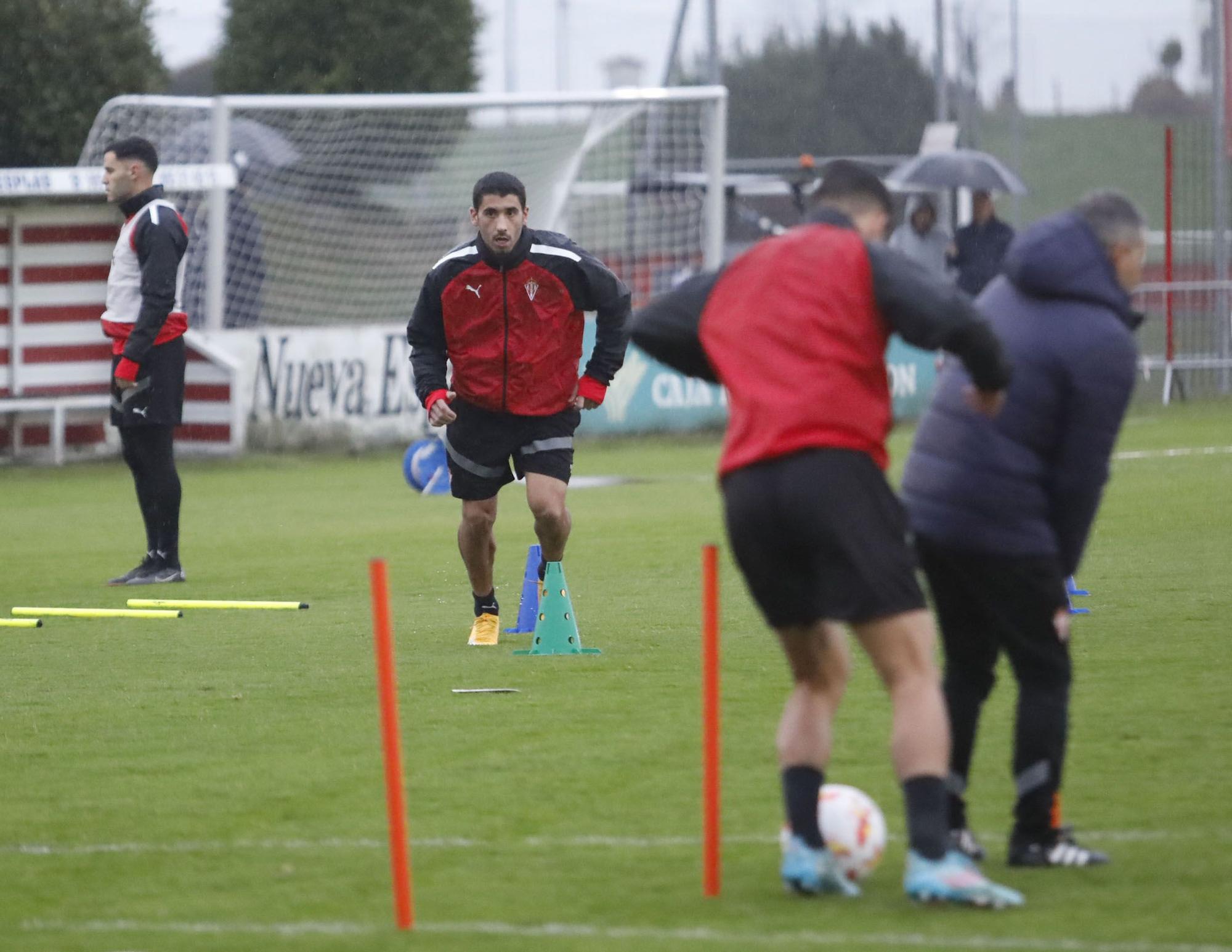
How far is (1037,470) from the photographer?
4.98 m

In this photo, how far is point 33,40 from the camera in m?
22.9

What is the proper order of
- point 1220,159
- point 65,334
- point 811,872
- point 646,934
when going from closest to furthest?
point 646,934 < point 811,872 < point 65,334 < point 1220,159

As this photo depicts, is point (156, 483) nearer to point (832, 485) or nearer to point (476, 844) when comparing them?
point (476, 844)

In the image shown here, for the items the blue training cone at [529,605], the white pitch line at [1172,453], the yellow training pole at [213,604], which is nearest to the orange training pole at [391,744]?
the blue training cone at [529,605]

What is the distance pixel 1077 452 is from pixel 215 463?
1565 cm

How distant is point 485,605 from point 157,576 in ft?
10.4

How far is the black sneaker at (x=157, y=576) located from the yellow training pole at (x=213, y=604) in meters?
0.75

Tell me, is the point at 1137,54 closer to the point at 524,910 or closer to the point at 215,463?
the point at 215,463

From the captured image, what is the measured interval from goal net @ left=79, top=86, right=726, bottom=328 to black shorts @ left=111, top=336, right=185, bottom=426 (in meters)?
9.12

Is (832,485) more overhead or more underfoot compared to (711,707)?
more overhead

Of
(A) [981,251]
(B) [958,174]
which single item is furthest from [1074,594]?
(B) [958,174]

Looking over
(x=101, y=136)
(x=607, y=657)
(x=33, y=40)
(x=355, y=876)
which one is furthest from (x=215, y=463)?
(x=355, y=876)

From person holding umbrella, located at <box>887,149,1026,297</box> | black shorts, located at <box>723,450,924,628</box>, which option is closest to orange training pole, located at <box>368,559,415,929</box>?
black shorts, located at <box>723,450,924,628</box>

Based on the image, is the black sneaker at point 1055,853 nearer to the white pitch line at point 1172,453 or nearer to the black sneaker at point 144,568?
the black sneaker at point 144,568
